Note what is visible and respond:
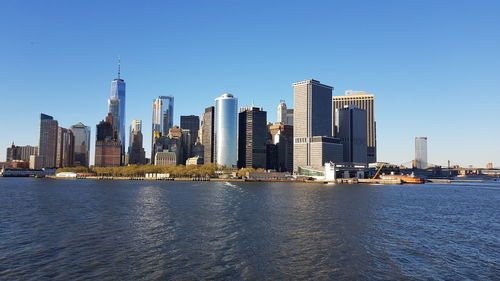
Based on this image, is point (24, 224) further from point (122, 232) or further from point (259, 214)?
point (259, 214)

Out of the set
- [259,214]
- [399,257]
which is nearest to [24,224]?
[259,214]

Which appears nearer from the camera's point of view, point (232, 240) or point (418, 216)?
point (232, 240)

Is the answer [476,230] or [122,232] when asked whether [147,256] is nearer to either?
[122,232]

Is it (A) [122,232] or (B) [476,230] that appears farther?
(B) [476,230]

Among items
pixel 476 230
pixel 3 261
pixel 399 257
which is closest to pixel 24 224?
pixel 3 261

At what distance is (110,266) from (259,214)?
41.6m

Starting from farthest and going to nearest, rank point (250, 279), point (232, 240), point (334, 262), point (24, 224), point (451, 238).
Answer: point (24, 224)
point (451, 238)
point (232, 240)
point (334, 262)
point (250, 279)

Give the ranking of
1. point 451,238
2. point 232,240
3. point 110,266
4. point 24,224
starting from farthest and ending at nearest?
point 24,224 < point 451,238 < point 232,240 < point 110,266

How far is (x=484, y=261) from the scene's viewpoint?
128ft

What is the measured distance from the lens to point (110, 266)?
34.7 metres

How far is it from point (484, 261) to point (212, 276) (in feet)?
91.3

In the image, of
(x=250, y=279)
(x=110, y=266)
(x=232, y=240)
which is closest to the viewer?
(x=250, y=279)

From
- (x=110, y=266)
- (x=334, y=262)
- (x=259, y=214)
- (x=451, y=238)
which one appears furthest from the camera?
(x=259, y=214)

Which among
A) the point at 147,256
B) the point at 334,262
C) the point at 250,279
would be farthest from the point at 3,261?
the point at 334,262
